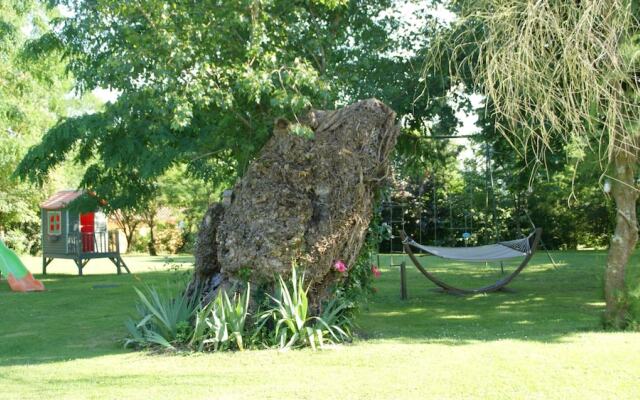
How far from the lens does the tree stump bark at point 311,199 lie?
6.77m

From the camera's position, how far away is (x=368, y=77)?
9695 mm

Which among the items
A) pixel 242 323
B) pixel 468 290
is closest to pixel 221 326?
pixel 242 323

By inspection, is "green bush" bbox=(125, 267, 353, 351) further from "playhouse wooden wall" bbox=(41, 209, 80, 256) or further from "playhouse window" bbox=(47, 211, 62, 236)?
"playhouse window" bbox=(47, 211, 62, 236)

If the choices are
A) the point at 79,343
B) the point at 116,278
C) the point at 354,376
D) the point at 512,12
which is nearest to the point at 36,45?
the point at 116,278

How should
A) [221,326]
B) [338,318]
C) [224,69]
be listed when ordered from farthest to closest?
[224,69] → [338,318] → [221,326]

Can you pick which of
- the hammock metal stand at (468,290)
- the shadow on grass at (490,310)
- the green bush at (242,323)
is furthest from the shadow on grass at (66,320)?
the hammock metal stand at (468,290)

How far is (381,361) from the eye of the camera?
19.1ft

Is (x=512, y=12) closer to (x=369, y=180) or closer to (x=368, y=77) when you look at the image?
(x=369, y=180)

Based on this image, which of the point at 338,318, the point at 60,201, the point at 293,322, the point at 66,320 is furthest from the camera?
the point at 60,201

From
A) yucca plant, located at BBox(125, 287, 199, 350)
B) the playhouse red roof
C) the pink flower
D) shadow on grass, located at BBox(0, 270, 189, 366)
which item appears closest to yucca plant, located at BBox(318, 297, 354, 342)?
the pink flower

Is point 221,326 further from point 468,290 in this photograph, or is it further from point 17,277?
point 17,277

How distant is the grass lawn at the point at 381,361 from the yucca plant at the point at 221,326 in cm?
24

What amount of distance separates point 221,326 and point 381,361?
1518 mm

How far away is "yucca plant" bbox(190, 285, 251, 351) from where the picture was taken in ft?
21.0
